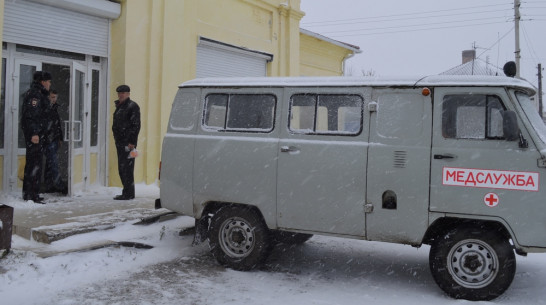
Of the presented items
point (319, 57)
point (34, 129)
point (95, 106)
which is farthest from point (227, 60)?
point (319, 57)

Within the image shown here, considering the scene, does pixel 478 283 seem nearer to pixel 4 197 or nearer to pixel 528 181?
pixel 528 181

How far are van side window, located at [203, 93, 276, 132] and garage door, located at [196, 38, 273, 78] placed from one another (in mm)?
5771

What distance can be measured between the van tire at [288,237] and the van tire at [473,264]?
194 centimetres

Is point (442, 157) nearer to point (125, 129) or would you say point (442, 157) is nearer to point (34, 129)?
point (125, 129)

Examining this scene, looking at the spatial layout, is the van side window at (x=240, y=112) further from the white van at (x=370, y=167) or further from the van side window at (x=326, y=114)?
the van side window at (x=326, y=114)

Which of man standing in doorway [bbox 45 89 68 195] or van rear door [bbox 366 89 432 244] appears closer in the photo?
van rear door [bbox 366 89 432 244]

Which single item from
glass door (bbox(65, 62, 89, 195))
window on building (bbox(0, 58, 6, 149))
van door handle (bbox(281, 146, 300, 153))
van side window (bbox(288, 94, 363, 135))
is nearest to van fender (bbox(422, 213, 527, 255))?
van side window (bbox(288, 94, 363, 135))

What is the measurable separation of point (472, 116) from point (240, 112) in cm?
263

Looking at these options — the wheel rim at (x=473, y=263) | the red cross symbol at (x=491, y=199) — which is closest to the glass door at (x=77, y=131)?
the wheel rim at (x=473, y=263)

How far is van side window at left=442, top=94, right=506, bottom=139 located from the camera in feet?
16.6

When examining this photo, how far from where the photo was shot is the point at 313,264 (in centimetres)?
647

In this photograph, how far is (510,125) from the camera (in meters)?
4.86

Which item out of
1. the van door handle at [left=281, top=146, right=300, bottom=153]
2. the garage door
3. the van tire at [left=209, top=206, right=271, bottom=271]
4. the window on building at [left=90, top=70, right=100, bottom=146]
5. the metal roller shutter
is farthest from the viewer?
the garage door

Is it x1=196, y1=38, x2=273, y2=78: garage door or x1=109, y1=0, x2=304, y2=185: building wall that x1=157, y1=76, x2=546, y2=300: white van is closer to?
x1=109, y1=0, x2=304, y2=185: building wall
